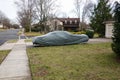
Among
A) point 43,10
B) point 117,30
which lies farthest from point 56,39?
point 43,10

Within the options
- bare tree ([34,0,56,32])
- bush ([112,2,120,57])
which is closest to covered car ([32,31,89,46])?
bush ([112,2,120,57])

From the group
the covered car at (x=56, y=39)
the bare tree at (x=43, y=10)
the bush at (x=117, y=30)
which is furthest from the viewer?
the bare tree at (x=43, y=10)

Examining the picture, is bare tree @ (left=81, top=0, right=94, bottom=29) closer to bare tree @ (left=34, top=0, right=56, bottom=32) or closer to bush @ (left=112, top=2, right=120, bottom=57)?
bare tree @ (left=34, top=0, right=56, bottom=32)

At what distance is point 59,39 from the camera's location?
55.4 feet

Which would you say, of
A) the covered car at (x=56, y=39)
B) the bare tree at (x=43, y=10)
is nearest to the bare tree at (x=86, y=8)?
the bare tree at (x=43, y=10)

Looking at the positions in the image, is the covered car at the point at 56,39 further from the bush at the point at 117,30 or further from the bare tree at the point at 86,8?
the bare tree at the point at 86,8

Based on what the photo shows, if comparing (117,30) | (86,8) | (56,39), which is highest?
(86,8)

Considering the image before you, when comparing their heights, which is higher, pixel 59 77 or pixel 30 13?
pixel 30 13

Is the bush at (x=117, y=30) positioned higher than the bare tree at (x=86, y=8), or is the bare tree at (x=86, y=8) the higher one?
the bare tree at (x=86, y=8)

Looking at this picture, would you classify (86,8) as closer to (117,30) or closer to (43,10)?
(43,10)

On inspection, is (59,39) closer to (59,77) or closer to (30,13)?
(59,77)

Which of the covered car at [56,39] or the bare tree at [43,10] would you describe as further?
the bare tree at [43,10]

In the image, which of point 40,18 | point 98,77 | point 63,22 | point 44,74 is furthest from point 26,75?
point 63,22

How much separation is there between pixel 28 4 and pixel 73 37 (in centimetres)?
3500
